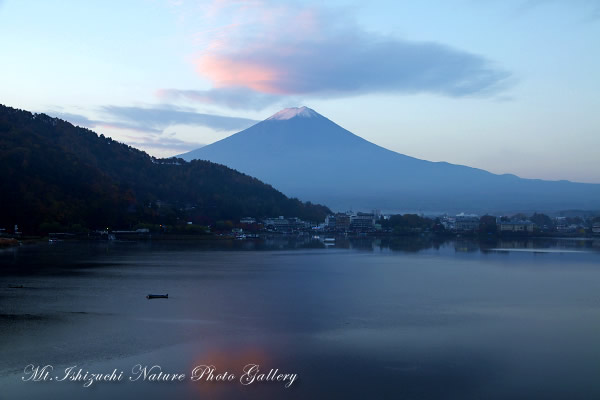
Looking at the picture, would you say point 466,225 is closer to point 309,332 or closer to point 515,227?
point 515,227

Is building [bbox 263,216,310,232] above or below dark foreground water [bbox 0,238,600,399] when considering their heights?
above

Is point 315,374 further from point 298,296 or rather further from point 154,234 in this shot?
point 154,234

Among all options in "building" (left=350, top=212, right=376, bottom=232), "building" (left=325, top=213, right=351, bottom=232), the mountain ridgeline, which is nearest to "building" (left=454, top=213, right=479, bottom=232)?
"building" (left=350, top=212, right=376, bottom=232)

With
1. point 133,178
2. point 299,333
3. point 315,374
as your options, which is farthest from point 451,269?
point 133,178

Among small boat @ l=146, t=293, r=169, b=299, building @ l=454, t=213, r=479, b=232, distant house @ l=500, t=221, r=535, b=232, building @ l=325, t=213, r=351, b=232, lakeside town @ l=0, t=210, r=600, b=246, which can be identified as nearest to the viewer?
small boat @ l=146, t=293, r=169, b=299

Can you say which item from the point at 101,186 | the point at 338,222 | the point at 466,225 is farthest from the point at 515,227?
the point at 101,186

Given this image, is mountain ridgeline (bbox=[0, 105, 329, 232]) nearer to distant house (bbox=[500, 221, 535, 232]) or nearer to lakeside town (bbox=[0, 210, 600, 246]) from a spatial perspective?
lakeside town (bbox=[0, 210, 600, 246])

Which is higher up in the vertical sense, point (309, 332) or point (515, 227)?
point (515, 227)
